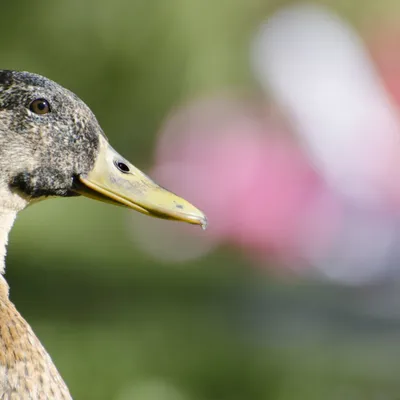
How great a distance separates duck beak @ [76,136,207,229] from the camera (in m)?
1.79

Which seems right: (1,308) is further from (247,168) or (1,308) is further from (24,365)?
(247,168)

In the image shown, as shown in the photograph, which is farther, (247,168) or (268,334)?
(247,168)

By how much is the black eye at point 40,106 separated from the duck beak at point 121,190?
100 mm

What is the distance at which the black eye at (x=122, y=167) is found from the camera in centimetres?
182

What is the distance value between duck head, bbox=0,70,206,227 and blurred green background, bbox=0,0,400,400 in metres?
1.43

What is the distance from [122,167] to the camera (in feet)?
5.98

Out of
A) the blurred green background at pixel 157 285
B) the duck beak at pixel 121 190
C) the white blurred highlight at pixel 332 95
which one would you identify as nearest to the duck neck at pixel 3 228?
the duck beak at pixel 121 190

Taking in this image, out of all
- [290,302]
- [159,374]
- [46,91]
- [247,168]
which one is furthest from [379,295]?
[46,91]

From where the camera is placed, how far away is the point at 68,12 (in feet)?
17.9

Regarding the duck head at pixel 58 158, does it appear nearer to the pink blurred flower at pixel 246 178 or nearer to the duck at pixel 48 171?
the duck at pixel 48 171

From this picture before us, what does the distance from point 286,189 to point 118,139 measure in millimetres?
1307

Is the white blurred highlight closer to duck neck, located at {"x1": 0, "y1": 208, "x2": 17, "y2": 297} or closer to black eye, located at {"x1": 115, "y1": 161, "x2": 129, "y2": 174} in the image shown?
black eye, located at {"x1": 115, "y1": 161, "x2": 129, "y2": 174}

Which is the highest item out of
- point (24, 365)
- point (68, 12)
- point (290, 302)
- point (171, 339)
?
point (68, 12)

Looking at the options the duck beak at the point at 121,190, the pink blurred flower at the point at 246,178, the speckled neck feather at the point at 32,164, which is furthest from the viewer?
the pink blurred flower at the point at 246,178
